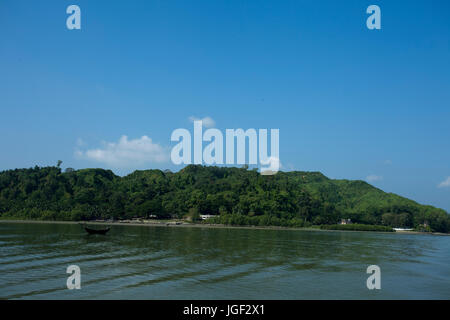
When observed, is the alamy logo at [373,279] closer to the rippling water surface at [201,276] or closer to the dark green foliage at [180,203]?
the rippling water surface at [201,276]

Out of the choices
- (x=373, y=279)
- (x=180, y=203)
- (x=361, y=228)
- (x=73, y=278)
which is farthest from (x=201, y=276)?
(x=180, y=203)

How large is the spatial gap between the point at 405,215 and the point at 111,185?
369ft

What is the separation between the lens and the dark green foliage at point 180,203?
378 ft

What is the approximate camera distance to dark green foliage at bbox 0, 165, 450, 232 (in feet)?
378

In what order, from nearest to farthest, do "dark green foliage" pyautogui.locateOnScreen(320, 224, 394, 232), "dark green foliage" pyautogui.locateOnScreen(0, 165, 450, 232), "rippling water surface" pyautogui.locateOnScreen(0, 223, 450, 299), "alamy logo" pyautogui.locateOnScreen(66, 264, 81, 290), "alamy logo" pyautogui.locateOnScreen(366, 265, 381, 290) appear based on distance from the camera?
"rippling water surface" pyautogui.locateOnScreen(0, 223, 450, 299)
"alamy logo" pyautogui.locateOnScreen(66, 264, 81, 290)
"alamy logo" pyautogui.locateOnScreen(366, 265, 381, 290)
"dark green foliage" pyautogui.locateOnScreen(320, 224, 394, 232)
"dark green foliage" pyautogui.locateOnScreen(0, 165, 450, 232)

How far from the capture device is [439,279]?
78.6 ft

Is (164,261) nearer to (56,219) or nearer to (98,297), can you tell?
(98,297)

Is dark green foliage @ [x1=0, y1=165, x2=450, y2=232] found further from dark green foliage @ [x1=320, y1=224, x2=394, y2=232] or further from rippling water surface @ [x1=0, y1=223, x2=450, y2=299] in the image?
rippling water surface @ [x1=0, y1=223, x2=450, y2=299]

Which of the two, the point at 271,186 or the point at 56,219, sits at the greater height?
the point at 271,186

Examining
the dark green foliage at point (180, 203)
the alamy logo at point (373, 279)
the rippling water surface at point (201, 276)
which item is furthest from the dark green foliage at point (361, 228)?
the alamy logo at point (373, 279)

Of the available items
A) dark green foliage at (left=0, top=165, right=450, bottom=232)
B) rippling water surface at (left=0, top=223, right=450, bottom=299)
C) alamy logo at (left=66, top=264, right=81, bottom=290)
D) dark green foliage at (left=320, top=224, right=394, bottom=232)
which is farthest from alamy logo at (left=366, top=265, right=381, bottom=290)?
dark green foliage at (left=320, top=224, right=394, bottom=232)

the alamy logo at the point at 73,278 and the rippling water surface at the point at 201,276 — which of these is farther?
the alamy logo at the point at 73,278

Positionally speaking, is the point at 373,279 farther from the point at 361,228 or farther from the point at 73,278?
the point at 361,228
